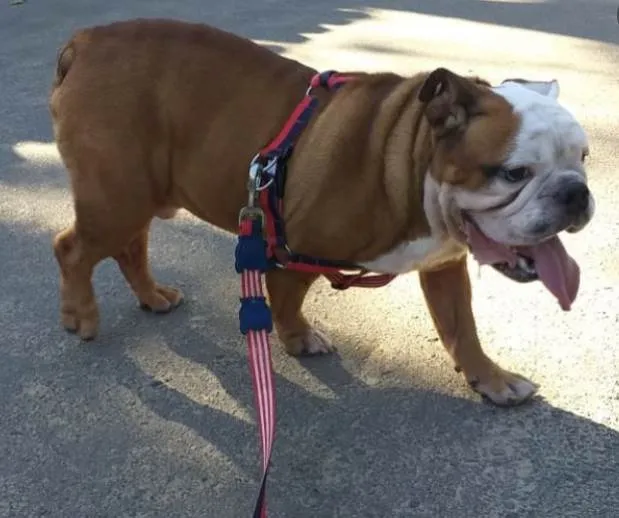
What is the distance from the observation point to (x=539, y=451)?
96.6 inches

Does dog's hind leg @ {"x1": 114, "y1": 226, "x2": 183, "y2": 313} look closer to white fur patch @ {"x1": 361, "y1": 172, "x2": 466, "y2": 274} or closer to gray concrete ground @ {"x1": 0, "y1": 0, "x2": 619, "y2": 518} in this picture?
gray concrete ground @ {"x1": 0, "y1": 0, "x2": 619, "y2": 518}

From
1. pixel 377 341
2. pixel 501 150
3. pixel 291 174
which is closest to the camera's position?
pixel 501 150

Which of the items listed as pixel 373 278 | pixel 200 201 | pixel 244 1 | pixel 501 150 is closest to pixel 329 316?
pixel 373 278

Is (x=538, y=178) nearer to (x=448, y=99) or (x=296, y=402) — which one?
(x=448, y=99)

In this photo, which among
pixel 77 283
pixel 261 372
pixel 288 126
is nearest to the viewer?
pixel 261 372

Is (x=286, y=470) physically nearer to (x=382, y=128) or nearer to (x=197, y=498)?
(x=197, y=498)

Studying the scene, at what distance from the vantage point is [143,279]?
123 inches

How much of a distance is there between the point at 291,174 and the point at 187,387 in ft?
2.48

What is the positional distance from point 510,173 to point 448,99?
246mm

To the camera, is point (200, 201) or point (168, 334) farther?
point (168, 334)

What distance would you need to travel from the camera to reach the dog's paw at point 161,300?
10.3ft

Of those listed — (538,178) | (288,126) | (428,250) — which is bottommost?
(428,250)

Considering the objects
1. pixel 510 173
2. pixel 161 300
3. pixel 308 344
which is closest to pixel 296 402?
pixel 308 344

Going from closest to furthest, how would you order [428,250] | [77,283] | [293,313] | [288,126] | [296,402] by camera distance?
[428,250] → [288,126] → [296,402] → [293,313] → [77,283]
